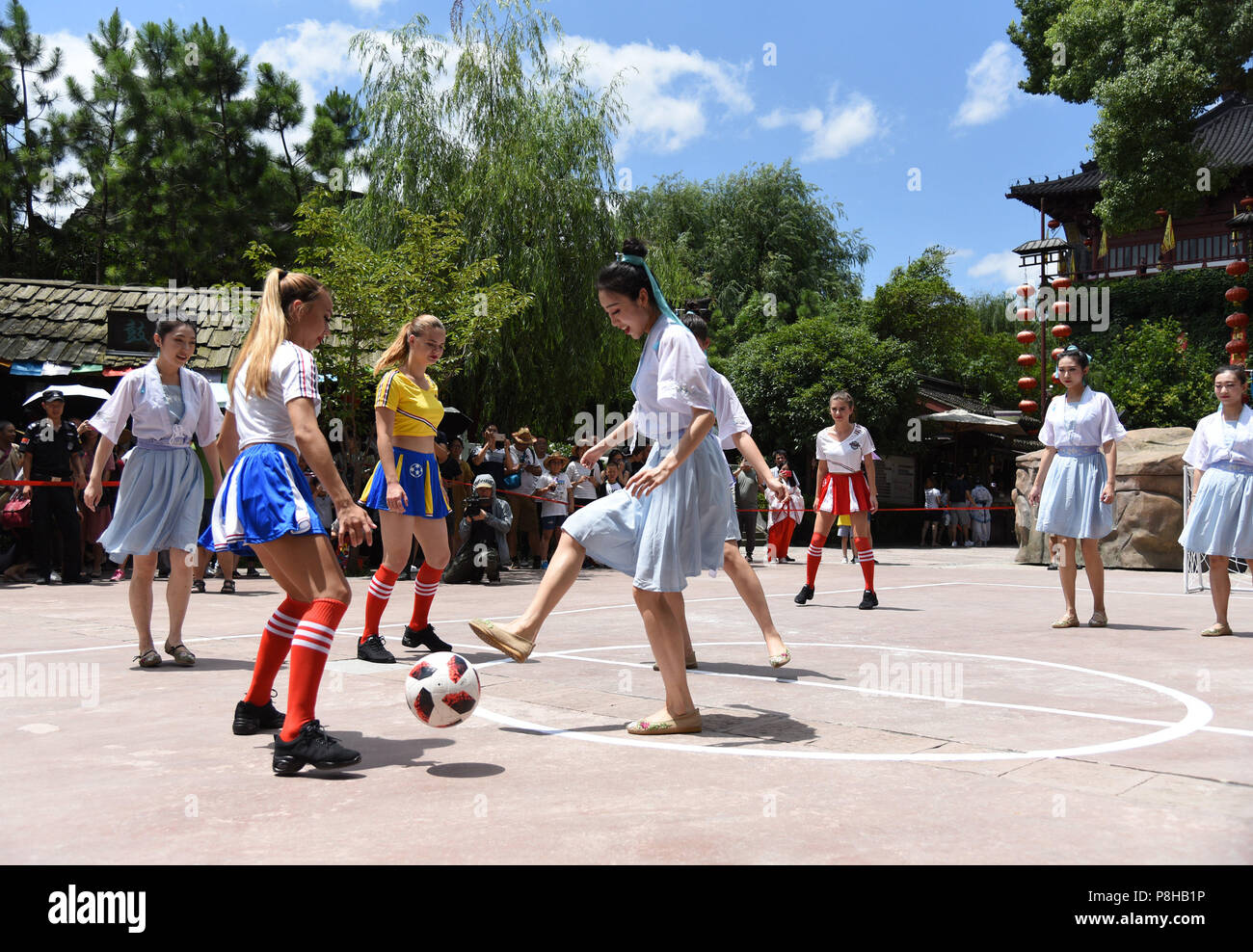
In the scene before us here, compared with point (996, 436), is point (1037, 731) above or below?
below

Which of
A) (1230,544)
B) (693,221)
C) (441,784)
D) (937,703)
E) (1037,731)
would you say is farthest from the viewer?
(693,221)

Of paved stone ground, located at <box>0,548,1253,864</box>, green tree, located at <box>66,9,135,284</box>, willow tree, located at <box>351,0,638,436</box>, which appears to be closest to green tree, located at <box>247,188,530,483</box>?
willow tree, located at <box>351,0,638,436</box>

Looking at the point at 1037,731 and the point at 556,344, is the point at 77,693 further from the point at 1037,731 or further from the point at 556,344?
the point at 556,344

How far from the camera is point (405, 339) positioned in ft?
22.1

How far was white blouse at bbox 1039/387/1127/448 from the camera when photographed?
28.1 feet

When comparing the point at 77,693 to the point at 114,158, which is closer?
the point at 77,693

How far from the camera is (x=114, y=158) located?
28.4m

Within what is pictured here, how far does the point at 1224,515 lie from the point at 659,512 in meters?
5.78

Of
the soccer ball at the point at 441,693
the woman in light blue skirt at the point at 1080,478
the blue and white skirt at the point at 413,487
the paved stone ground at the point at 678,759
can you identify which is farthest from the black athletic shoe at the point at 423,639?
the woman in light blue skirt at the point at 1080,478

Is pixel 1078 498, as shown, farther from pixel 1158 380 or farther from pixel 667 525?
pixel 1158 380

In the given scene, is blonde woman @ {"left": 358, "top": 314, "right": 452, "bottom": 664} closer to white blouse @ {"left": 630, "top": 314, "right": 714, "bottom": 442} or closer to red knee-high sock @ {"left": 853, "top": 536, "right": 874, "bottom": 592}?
white blouse @ {"left": 630, "top": 314, "right": 714, "bottom": 442}

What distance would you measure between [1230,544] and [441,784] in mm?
6933

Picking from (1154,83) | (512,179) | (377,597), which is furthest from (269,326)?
(1154,83)
